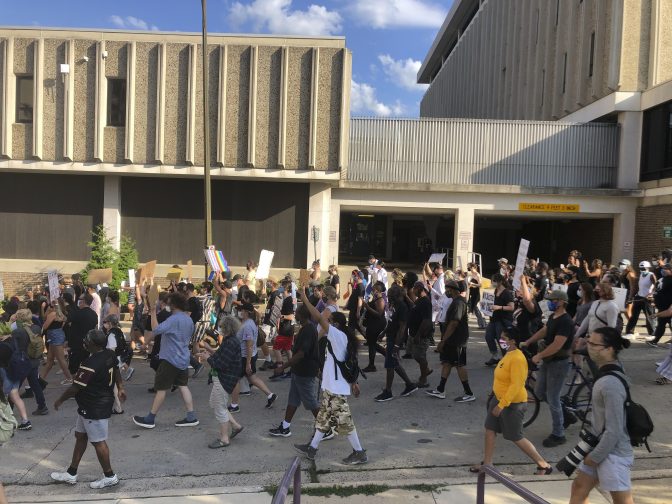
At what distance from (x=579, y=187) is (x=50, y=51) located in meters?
20.0

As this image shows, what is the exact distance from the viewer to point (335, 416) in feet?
19.4

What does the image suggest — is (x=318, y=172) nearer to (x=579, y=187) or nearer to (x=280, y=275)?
(x=280, y=275)

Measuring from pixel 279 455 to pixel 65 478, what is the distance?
7.33 feet

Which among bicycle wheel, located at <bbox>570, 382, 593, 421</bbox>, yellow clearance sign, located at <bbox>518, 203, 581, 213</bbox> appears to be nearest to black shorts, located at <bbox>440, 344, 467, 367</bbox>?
bicycle wheel, located at <bbox>570, 382, 593, 421</bbox>

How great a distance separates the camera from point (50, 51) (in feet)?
63.4

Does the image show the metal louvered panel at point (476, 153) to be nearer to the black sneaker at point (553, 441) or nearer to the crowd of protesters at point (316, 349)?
the crowd of protesters at point (316, 349)

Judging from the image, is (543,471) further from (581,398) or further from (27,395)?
(27,395)

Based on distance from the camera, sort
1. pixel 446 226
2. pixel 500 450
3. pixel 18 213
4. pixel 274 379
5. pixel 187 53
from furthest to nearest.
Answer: pixel 446 226
pixel 18 213
pixel 187 53
pixel 274 379
pixel 500 450

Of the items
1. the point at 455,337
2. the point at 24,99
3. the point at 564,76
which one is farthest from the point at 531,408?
the point at 564,76

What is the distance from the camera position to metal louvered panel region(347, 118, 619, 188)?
70.7 ft

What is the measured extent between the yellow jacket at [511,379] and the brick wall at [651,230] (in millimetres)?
15995

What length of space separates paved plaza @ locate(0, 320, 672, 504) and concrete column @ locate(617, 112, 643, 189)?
14.7 metres

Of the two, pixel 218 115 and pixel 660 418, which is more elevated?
pixel 218 115

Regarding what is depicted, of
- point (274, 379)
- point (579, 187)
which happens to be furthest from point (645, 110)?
point (274, 379)
